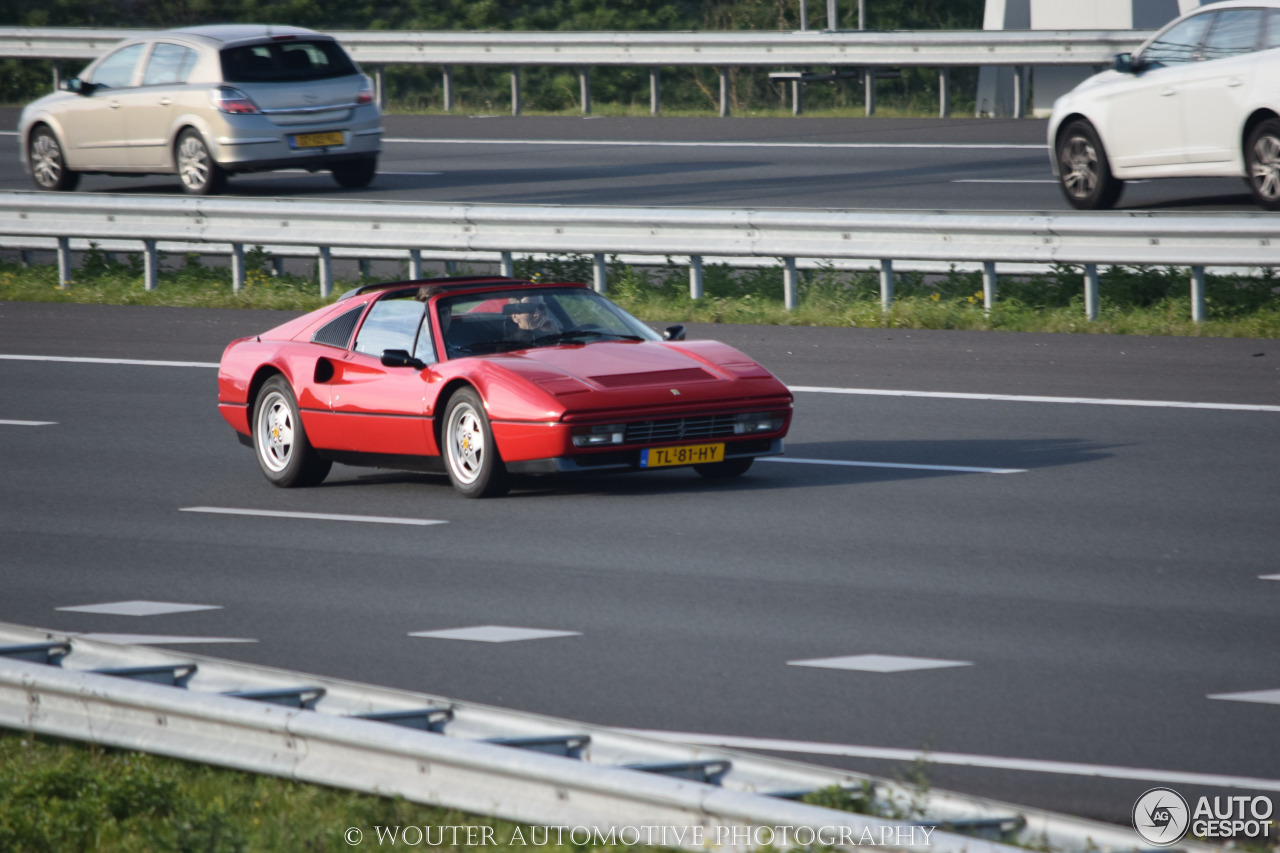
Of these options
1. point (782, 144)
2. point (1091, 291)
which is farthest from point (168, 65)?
point (1091, 291)

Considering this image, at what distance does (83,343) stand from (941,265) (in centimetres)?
807

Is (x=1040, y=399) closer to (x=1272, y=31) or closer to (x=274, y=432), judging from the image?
(x=274, y=432)

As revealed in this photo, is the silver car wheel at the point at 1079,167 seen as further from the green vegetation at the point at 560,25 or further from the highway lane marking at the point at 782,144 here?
the green vegetation at the point at 560,25

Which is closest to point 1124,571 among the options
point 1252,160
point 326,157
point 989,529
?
point 989,529

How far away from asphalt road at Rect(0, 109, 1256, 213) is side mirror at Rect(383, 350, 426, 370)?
9.67 m

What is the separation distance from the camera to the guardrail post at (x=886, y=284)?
17.5 meters

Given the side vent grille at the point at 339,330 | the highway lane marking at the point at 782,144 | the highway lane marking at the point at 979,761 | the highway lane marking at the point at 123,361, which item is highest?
the highway lane marking at the point at 782,144

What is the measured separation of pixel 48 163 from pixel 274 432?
15.2m

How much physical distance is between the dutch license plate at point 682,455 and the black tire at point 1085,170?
9.22 meters

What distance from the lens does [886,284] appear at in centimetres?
1766

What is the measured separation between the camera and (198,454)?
13344 millimetres

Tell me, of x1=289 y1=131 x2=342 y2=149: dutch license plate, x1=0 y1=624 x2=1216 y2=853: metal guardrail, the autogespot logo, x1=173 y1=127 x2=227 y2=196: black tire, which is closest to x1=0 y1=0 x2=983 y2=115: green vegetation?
x1=289 y1=131 x2=342 y2=149: dutch license plate

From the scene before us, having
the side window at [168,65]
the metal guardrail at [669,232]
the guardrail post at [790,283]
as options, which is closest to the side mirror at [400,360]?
the metal guardrail at [669,232]

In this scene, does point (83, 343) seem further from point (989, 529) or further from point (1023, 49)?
point (1023, 49)
